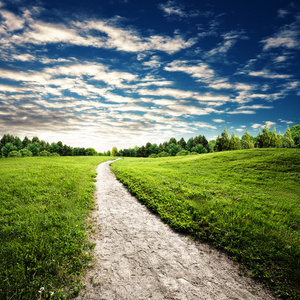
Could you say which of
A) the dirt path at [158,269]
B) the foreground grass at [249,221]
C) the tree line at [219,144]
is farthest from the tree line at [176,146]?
the dirt path at [158,269]

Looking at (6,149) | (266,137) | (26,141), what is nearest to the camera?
(266,137)

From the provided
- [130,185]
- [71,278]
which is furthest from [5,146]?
[71,278]

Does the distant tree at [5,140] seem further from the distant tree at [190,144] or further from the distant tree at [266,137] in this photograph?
the distant tree at [266,137]

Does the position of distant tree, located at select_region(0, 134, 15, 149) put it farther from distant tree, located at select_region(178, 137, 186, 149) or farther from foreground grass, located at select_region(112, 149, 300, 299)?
foreground grass, located at select_region(112, 149, 300, 299)

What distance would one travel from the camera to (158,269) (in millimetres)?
4867

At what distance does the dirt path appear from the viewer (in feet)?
13.5

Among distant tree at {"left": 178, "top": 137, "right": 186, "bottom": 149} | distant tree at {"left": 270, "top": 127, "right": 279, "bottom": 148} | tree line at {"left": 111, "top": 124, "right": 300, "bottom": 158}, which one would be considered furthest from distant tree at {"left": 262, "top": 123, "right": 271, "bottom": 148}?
distant tree at {"left": 178, "top": 137, "right": 186, "bottom": 149}

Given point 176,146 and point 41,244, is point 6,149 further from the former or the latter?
point 41,244

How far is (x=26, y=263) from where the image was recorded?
16.0 ft

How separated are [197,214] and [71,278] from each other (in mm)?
6202

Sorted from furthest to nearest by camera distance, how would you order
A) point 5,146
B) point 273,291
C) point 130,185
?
point 5,146
point 130,185
point 273,291

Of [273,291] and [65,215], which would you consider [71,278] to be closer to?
[65,215]

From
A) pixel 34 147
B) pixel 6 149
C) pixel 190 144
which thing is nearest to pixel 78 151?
pixel 34 147

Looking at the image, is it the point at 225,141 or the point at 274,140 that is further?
the point at 274,140
